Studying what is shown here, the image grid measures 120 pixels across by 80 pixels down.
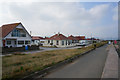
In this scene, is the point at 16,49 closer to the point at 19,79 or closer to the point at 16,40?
the point at 16,40

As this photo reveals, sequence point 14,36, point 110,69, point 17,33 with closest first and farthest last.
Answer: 1. point 110,69
2. point 14,36
3. point 17,33

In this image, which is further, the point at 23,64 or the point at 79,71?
the point at 23,64

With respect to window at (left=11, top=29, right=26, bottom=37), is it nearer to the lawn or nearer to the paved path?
the lawn

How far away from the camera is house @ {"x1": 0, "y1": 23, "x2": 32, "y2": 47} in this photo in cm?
1898

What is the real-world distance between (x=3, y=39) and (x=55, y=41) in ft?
60.2

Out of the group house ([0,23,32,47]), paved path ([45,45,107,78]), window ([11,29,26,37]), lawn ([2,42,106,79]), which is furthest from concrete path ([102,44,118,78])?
window ([11,29,26,37])

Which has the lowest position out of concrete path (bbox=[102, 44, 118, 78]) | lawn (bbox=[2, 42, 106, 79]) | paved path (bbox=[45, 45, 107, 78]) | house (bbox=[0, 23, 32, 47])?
paved path (bbox=[45, 45, 107, 78])

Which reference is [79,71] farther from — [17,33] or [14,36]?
[17,33]

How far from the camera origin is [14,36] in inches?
822

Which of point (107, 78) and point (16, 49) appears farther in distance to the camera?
point (16, 49)

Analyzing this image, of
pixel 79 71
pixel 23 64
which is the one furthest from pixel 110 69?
pixel 23 64

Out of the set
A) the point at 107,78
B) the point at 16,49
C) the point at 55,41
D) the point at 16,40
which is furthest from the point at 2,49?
the point at 55,41

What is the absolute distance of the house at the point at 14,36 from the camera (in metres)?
19.0

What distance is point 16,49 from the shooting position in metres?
17.4
